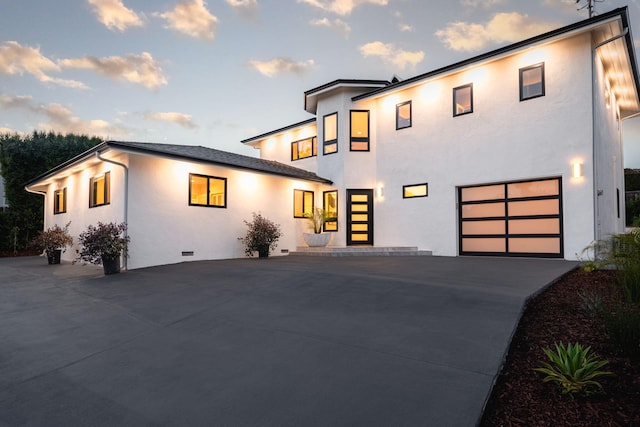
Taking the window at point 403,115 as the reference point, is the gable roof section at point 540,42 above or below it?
above

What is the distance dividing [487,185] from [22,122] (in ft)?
73.7

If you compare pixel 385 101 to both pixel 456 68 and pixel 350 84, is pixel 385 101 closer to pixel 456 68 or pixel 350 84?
pixel 350 84

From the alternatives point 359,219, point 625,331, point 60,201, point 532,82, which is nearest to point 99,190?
point 60,201

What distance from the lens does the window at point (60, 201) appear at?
1378 centimetres

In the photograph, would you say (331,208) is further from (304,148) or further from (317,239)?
(304,148)

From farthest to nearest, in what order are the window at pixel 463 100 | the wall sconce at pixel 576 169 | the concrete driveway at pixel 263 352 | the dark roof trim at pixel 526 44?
the window at pixel 463 100 < the wall sconce at pixel 576 169 < the dark roof trim at pixel 526 44 < the concrete driveway at pixel 263 352

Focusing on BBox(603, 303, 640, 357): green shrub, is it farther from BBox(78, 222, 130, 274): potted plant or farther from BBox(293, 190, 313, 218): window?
BBox(293, 190, 313, 218): window

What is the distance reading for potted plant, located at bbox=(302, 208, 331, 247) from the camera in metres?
12.8

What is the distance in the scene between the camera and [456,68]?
35.4 feet

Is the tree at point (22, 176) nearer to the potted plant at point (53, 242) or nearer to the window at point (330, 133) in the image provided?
the potted plant at point (53, 242)

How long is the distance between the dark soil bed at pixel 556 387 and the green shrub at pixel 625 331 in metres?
0.08

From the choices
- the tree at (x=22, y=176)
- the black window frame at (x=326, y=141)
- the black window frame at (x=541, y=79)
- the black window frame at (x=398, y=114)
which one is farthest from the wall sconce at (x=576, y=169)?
the tree at (x=22, y=176)

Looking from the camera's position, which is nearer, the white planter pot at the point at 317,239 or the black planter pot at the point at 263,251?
the black planter pot at the point at 263,251

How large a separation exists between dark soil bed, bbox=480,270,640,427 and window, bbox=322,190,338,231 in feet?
31.8
